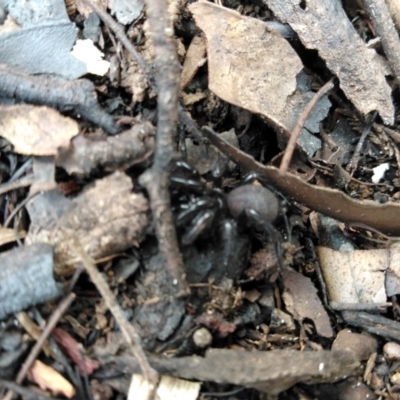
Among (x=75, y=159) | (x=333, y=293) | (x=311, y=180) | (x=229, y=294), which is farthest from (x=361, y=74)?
(x=75, y=159)

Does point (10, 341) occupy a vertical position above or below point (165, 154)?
below

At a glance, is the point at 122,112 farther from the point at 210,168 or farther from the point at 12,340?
the point at 12,340

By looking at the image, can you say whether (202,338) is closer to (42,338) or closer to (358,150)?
(42,338)

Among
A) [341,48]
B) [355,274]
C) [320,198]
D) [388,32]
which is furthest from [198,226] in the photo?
[388,32]

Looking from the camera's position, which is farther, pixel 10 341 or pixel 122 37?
pixel 122 37

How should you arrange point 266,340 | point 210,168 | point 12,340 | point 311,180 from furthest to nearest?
1. point 311,180
2. point 210,168
3. point 266,340
4. point 12,340

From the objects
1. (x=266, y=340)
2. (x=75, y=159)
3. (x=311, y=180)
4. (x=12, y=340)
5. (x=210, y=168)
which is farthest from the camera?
(x=311, y=180)

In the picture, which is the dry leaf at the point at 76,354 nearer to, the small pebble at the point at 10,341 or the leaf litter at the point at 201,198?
the leaf litter at the point at 201,198
